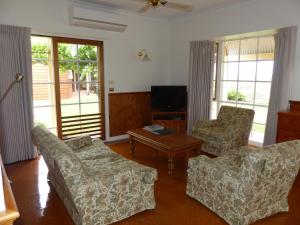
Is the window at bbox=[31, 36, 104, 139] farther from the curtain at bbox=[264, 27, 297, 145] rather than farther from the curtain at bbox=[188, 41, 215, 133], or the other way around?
the curtain at bbox=[264, 27, 297, 145]

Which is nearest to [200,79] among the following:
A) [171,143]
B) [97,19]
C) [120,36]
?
[120,36]

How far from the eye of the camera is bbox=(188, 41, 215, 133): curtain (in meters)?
4.87

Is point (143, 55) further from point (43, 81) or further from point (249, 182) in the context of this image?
point (249, 182)

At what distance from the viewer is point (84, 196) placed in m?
2.01

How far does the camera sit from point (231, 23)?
4.34m

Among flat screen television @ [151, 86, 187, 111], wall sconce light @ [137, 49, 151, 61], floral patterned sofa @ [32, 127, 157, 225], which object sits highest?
wall sconce light @ [137, 49, 151, 61]

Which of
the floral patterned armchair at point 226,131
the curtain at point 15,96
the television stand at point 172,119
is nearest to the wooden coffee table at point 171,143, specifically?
the floral patterned armchair at point 226,131

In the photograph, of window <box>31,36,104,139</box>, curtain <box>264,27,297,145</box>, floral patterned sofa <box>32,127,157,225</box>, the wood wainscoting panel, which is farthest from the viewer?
the wood wainscoting panel

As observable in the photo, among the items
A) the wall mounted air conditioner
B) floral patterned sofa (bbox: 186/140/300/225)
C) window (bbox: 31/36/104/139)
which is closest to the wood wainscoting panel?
window (bbox: 31/36/104/139)

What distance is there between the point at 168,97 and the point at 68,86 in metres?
2.10

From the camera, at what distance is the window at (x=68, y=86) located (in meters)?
4.10

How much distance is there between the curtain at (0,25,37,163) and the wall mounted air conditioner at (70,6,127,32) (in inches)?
32.5

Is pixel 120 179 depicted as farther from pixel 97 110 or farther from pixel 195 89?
pixel 195 89

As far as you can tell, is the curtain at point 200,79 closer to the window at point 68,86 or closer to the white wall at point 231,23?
the white wall at point 231,23
